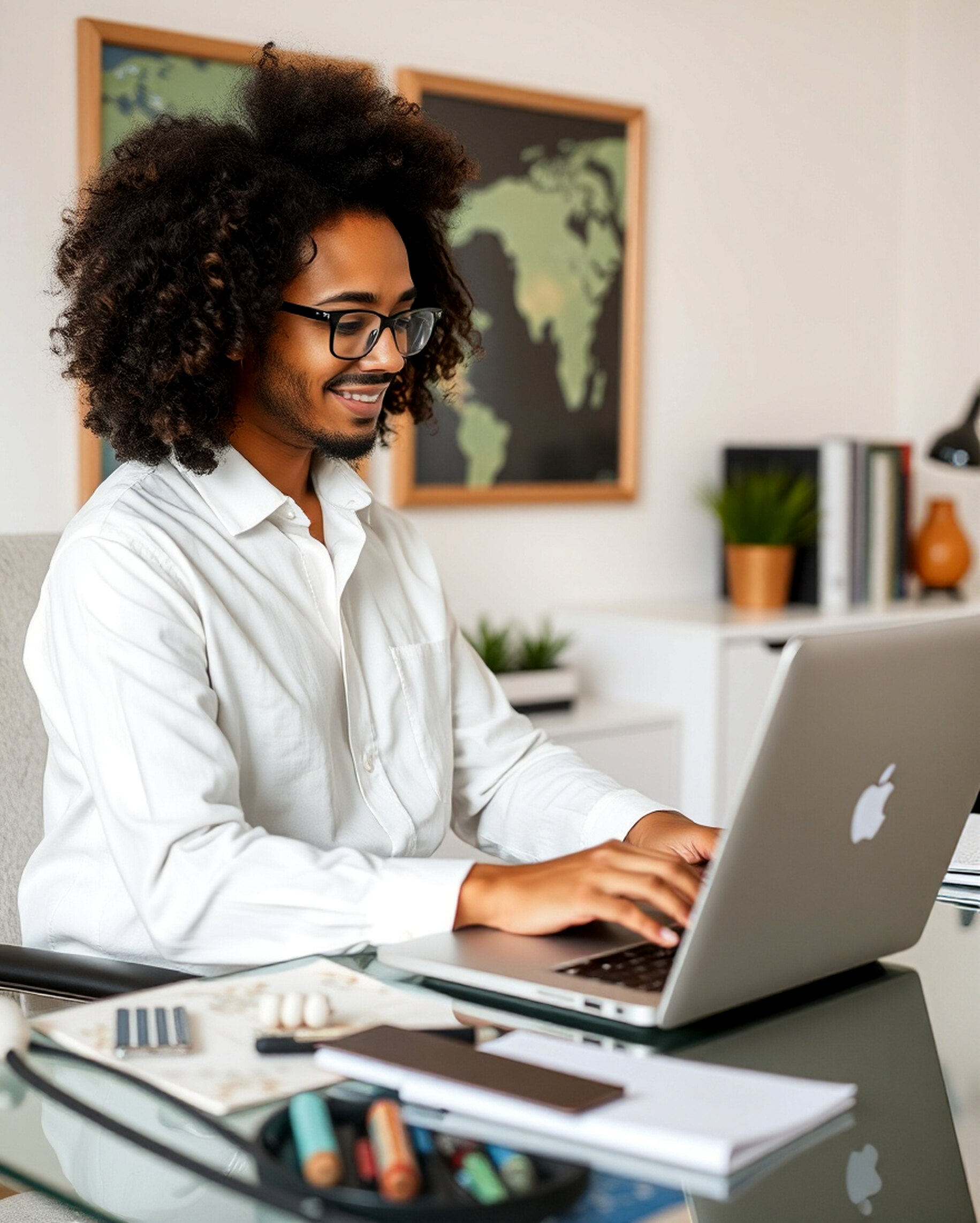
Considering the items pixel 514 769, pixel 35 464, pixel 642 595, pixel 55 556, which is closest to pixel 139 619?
pixel 55 556

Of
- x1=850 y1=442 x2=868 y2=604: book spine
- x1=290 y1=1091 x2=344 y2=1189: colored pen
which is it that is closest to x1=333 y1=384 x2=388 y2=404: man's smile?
x1=290 y1=1091 x2=344 y2=1189: colored pen

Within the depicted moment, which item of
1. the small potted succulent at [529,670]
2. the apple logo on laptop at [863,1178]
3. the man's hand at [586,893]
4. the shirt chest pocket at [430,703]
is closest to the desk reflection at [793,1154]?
the apple logo on laptop at [863,1178]

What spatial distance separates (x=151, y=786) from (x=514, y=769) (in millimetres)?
513

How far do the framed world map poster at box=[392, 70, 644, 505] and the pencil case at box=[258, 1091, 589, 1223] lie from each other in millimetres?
2176

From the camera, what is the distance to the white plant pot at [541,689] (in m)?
2.92

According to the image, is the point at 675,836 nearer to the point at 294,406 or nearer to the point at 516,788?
the point at 516,788

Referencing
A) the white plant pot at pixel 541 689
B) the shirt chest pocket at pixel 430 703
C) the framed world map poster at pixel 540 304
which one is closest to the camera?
the shirt chest pocket at pixel 430 703

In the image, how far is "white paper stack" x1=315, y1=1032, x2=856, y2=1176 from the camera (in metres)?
0.81

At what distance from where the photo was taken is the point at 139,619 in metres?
1.35

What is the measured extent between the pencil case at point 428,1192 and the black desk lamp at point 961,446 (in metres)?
2.92

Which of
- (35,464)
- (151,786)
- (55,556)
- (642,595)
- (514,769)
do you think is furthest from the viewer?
(642,595)

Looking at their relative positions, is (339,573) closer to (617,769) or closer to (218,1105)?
(218,1105)

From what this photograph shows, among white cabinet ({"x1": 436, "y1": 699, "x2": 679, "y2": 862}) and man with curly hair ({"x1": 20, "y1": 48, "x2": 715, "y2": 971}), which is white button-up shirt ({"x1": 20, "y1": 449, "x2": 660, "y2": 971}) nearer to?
man with curly hair ({"x1": 20, "y1": 48, "x2": 715, "y2": 971})

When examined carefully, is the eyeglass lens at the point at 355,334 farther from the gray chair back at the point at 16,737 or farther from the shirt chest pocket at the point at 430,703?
the gray chair back at the point at 16,737
